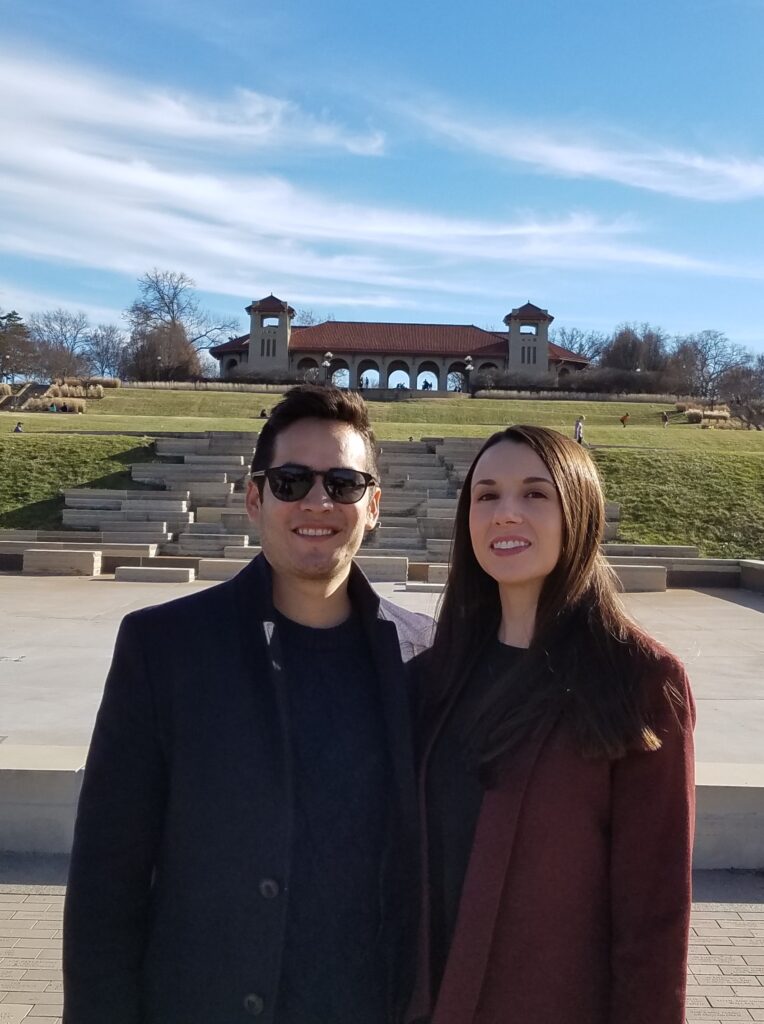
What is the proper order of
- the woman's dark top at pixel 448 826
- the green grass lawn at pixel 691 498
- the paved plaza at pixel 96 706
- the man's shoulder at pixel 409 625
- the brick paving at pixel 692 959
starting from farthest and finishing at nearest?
the green grass lawn at pixel 691 498 → the paved plaza at pixel 96 706 → the brick paving at pixel 692 959 → the man's shoulder at pixel 409 625 → the woman's dark top at pixel 448 826

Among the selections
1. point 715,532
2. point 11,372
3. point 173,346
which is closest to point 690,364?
point 173,346

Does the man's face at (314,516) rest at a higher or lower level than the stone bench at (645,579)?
higher

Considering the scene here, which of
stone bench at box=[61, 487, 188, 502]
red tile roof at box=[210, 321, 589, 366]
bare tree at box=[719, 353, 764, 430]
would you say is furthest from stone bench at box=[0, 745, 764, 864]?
bare tree at box=[719, 353, 764, 430]

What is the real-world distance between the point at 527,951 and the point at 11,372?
276 ft

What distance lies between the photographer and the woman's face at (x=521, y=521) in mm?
2023

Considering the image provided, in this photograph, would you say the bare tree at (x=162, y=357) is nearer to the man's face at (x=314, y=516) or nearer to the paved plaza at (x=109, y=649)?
the paved plaza at (x=109, y=649)

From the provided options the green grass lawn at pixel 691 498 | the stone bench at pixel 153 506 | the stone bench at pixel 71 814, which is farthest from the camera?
the stone bench at pixel 153 506

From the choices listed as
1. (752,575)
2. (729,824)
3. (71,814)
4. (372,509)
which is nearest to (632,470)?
(752,575)

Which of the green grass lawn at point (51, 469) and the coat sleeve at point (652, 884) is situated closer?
the coat sleeve at point (652, 884)

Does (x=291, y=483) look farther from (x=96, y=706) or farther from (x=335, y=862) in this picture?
(x=96, y=706)

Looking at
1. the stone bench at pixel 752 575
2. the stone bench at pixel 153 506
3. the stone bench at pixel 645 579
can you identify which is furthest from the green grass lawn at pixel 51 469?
the stone bench at pixel 752 575

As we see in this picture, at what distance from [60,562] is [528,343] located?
59765 millimetres

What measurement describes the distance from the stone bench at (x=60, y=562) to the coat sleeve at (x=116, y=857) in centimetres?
1362

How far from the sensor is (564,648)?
6.39 feet
